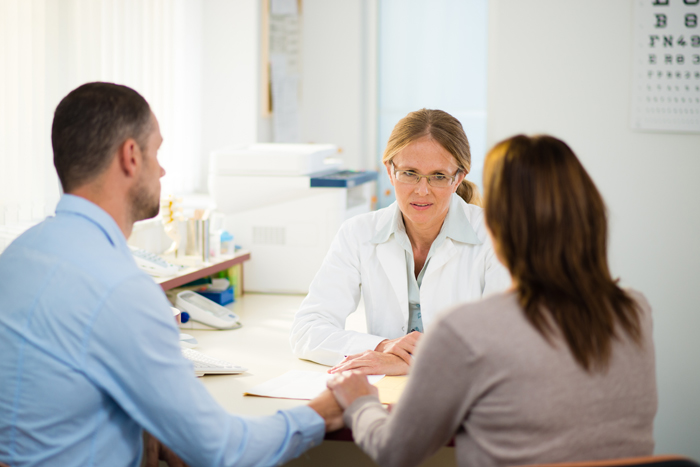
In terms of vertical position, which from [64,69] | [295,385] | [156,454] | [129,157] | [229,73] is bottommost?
[156,454]

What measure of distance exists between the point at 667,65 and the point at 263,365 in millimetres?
2352

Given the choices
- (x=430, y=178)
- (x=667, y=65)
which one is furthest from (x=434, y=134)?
(x=667, y=65)

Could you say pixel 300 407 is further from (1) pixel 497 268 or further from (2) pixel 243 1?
(2) pixel 243 1

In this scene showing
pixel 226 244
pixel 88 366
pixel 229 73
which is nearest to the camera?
pixel 88 366

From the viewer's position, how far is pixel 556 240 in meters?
0.97

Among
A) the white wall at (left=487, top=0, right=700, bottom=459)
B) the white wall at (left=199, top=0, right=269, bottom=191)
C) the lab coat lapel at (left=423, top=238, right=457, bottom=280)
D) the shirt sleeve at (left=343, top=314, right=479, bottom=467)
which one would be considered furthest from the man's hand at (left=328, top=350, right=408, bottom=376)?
the white wall at (left=199, top=0, right=269, bottom=191)

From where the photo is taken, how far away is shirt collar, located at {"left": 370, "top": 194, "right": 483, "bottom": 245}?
192cm

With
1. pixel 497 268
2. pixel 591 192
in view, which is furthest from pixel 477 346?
pixel 497 268

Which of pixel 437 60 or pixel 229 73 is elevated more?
pixel 437 60

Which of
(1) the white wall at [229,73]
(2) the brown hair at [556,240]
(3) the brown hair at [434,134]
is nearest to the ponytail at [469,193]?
(3) the brown hair at [434,134]

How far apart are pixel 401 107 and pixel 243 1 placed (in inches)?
48.3

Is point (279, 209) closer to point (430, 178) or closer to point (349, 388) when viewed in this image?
point (430, 178)

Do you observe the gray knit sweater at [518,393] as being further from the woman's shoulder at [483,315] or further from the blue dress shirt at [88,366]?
the blue dress shirt at [88,366]

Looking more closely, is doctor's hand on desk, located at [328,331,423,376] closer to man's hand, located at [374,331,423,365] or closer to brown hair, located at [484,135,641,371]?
man's hand, located at [374,331,423,365]
